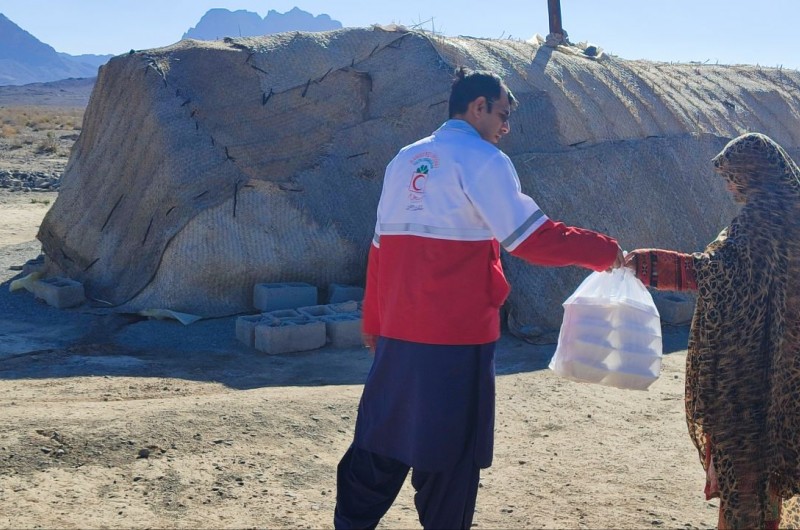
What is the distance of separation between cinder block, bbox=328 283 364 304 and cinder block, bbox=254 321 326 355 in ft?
2.74

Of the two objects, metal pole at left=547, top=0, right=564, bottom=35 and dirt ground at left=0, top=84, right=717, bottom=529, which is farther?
metal pole at left=547, top=0, right=564, bottom=35

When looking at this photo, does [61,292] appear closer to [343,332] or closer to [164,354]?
[164,354]

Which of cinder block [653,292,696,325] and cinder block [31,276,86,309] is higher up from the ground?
cinder block [653,292,696,325]

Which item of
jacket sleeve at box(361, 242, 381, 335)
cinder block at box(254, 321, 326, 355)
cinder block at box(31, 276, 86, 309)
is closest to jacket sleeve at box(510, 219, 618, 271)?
jacket sleeve at box(361, 242, 381, 335)

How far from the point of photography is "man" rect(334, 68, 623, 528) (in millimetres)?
3203

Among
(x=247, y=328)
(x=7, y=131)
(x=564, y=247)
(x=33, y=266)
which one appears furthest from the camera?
(x=7, y=131)

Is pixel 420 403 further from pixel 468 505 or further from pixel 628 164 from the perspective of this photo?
pixel 628 164

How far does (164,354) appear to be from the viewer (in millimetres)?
7156

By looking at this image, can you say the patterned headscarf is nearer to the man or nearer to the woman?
the woman

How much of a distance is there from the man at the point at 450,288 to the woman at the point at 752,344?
1.80 ft

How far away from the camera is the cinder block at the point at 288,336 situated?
719 cm

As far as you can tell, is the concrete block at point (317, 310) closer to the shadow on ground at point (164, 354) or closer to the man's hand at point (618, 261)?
the shadow on ground at point (164, 354)

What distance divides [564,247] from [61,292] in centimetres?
614

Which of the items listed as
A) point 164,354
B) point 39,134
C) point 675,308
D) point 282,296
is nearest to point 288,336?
point 282,296
